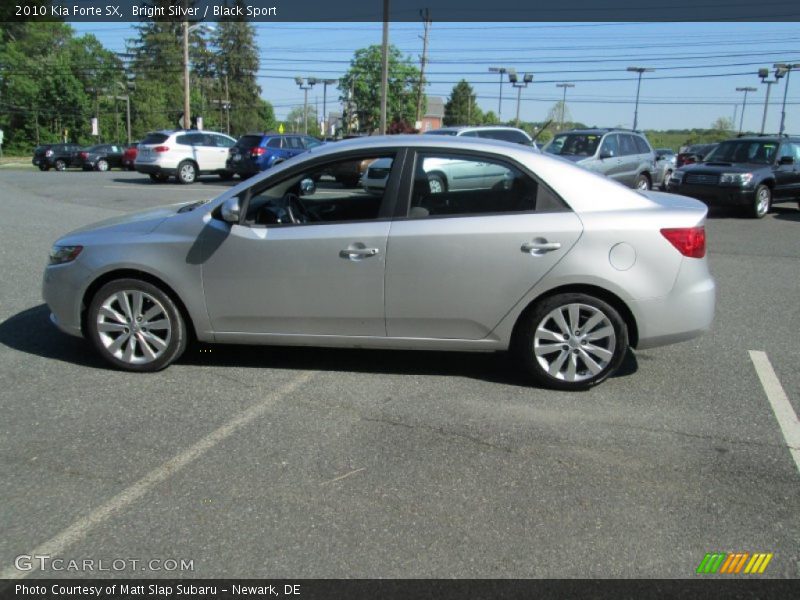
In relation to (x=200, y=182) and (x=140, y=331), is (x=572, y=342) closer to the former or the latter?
(x=140, y=331)

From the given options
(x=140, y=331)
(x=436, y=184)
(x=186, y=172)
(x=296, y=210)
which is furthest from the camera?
(x=186, y=172)

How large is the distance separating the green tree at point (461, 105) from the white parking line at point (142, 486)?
110 meters

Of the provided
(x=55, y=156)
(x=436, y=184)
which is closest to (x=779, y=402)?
(x=436, y=184)

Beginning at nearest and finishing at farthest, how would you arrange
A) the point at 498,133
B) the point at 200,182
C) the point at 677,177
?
the point at 677,177, the point at 498,133, the point at 200,182

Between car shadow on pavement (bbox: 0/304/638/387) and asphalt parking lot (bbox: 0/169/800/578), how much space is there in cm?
2

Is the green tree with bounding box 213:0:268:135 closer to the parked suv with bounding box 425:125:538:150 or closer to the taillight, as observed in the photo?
the parked suv with bounding box 425:125:538:150

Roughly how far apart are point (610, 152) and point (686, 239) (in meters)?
12.0

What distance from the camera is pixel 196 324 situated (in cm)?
476

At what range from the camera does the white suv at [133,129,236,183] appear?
74.1 feet

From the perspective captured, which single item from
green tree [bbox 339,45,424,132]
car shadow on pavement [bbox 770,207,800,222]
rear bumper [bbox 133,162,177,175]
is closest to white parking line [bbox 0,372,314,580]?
car shadow on pavement [bbox 770,207,800,222]

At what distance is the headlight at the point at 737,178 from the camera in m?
14.4

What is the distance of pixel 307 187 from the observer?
5023 mm

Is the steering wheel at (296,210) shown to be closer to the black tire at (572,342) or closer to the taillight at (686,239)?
the black tire at (572,342)
